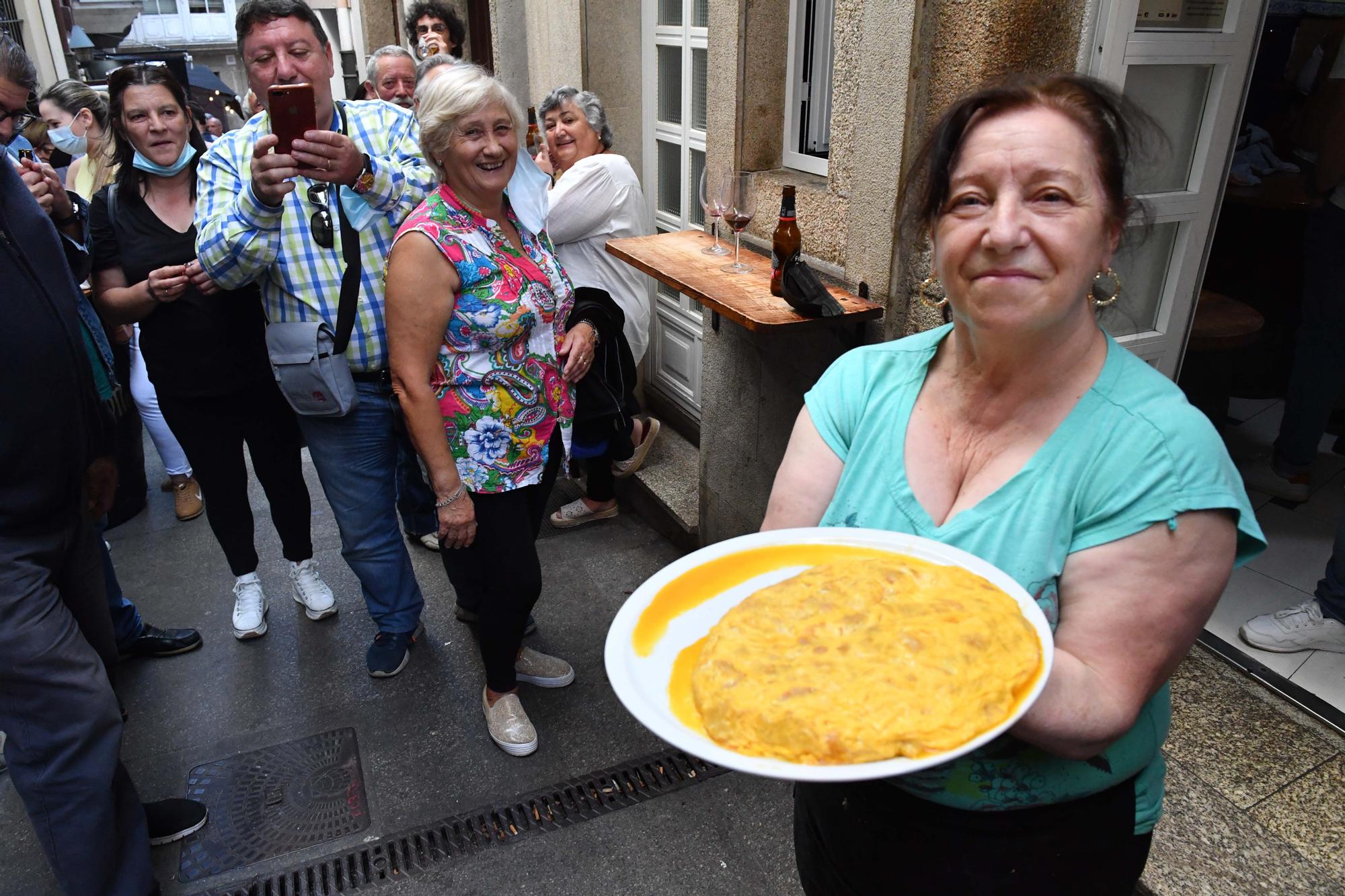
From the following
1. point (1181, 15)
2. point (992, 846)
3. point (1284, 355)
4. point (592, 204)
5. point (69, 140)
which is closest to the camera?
point (992, 846)

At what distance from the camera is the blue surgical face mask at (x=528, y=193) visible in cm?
281

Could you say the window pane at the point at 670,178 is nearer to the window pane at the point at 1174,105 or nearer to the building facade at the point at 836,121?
the building facade at the point at 836,121

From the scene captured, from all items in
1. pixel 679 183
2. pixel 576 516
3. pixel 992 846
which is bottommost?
pixel 576 516

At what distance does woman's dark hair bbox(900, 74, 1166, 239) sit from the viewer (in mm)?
1274

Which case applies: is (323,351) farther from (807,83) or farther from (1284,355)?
(1284,355)

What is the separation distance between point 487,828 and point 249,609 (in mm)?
1687

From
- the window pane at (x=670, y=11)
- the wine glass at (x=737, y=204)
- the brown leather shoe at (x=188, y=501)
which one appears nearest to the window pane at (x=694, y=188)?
the window pane at (x=670, y=11)

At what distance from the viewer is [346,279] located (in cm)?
300

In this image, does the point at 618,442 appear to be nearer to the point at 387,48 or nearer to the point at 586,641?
the point at 586,641

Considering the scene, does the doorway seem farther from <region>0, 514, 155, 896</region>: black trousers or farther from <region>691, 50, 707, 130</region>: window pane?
<region>0, 514, 155, 896</region>: black trousers

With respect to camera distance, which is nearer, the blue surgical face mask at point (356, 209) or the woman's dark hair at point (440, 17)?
the blue surgical face mask at point (356, 209)

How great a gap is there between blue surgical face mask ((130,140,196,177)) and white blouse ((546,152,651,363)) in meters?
1.50

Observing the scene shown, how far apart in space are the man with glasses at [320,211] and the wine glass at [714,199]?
107cm

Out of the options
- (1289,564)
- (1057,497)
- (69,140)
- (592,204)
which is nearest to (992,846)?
(1057,497)
